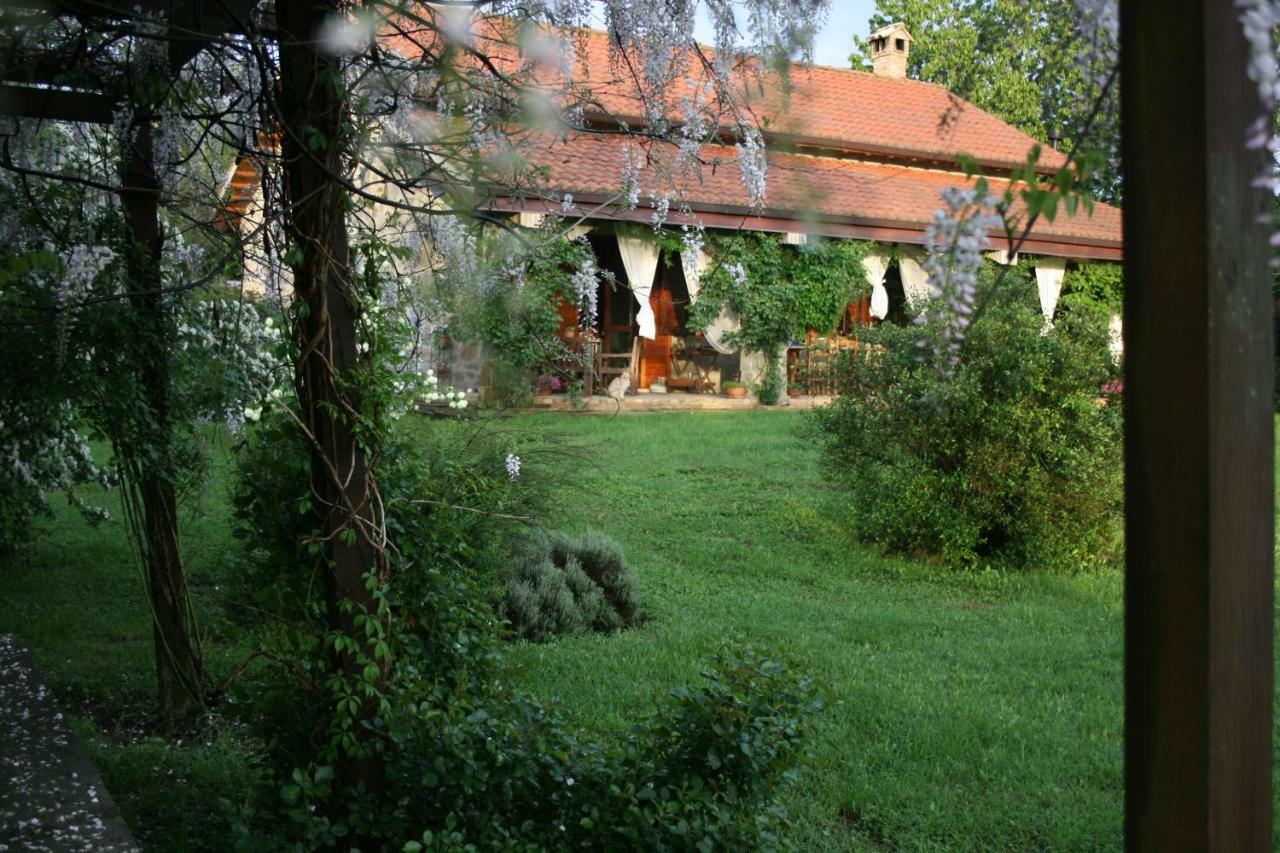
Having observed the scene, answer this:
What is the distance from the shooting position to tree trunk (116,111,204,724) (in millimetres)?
4008

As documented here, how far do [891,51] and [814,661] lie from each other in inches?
732

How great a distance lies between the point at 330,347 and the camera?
2.81 meters

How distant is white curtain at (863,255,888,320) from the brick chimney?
6.53 m

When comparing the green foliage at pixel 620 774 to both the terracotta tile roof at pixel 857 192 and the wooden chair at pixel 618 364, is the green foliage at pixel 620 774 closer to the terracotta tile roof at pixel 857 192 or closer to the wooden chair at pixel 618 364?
the terracotta tile roof at pixel 857 192

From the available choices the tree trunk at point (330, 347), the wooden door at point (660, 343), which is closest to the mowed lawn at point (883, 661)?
the tree trunk at point (330, 347)

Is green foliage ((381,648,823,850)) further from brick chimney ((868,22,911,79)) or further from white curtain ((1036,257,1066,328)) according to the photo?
brick chimney ((868,22,911,79))

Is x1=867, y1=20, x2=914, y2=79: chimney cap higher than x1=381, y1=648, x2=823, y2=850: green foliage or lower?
higher

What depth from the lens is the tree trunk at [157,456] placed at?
4008 mm

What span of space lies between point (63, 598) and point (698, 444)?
7006 mm

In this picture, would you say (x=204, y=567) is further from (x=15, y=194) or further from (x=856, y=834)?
(x=856, y=834)

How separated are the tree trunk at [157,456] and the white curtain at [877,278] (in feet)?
43.0

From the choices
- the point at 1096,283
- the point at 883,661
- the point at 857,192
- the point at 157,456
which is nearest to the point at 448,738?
the point at 157,456

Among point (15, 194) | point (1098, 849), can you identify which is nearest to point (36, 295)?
point (15, 194)

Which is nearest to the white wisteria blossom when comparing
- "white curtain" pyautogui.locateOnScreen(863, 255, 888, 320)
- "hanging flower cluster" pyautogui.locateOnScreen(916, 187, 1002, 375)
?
"hanging flower cluster" pyautogui.locateOnScreen(916, 187, 1002, 375)
